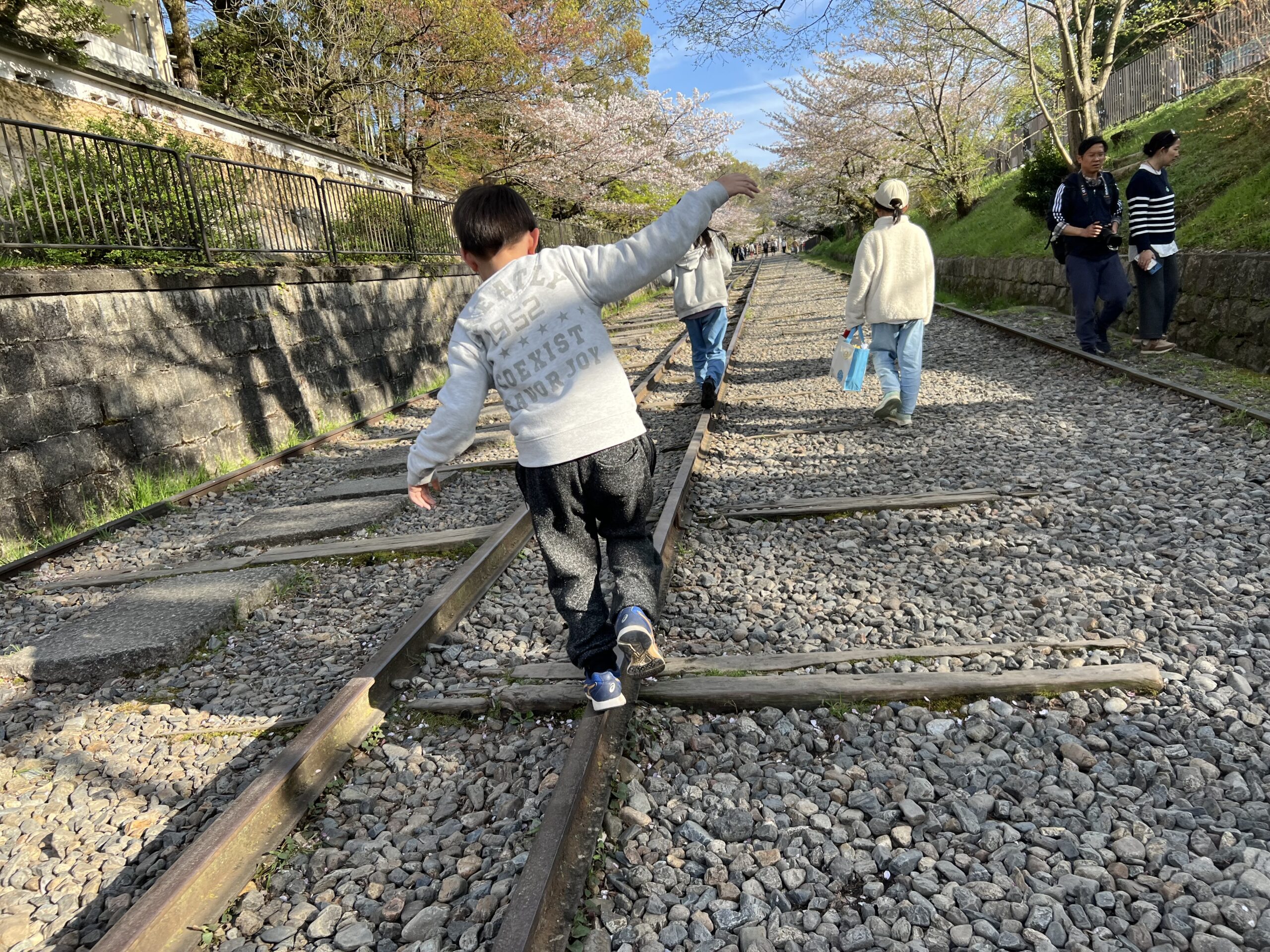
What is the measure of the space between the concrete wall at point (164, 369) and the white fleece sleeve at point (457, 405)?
470 centimetres

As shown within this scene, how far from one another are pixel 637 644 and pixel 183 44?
2031cm

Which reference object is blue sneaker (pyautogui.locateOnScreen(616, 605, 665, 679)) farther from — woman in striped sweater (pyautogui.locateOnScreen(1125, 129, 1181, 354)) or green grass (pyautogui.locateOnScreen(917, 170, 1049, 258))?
green grass (pyautogui.locateOnScreen(917, 170, 1049, 258))

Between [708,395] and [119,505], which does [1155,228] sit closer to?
[708,395]

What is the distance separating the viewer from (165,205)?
25.9 ft

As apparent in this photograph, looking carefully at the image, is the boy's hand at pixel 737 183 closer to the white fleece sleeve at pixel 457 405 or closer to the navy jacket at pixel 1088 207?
the white fleece sleeve at pixel 457 405

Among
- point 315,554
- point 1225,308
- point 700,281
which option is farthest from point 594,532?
point 1225,308

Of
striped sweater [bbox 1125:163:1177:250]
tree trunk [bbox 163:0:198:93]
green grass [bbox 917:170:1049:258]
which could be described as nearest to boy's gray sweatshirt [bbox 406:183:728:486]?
striped sweater [bbox 1125:163:1177:250]

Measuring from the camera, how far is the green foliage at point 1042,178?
13570 mm

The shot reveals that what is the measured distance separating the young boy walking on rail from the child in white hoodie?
4.48 metres

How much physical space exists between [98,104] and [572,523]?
12633 mm

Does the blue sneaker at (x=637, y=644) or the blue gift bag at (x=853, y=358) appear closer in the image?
the blue sneaker at (x=637, y=644)

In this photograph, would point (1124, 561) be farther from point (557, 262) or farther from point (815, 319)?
point (815, 319)

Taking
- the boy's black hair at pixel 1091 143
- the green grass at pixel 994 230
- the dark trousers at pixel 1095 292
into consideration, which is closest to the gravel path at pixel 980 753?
the dark trousers at pixel 1095 292

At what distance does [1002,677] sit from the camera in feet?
8.55
